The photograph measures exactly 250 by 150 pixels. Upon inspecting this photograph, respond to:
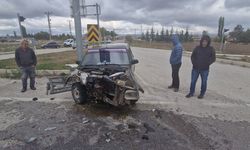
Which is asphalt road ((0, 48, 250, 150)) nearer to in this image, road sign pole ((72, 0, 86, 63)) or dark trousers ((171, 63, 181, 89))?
dark trousers ((171, 63, 181, 89))

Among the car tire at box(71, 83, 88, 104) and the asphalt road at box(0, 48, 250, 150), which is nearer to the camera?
the asphalt road at box(0, 48, 250, 150)

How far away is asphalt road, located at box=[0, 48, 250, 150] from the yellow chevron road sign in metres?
3.25

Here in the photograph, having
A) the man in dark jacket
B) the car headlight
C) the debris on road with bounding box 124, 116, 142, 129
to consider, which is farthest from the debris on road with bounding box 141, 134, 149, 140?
the man in dark jacket

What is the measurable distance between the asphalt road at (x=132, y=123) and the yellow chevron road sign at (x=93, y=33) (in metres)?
3.25

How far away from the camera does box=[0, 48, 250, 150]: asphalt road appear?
10.1 feet

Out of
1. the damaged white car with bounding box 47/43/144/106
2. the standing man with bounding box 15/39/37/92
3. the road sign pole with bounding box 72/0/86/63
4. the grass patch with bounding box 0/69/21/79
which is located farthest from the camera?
the grass patch with bounding box 0/69/21/79

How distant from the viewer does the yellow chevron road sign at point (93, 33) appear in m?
7.86

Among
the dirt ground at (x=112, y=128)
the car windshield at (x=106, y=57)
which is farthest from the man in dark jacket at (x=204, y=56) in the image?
the car windshield at (x=106, y=57)

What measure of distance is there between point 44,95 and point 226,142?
521cm

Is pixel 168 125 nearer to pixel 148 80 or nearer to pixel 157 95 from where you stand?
pixel 157 95

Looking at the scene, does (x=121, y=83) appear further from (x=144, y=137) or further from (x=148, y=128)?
(x=144, y=137)

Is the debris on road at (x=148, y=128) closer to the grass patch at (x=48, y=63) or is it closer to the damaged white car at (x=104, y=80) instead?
the damaged white car at (x=104, y=80)

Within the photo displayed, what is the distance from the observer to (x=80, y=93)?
4734 mm

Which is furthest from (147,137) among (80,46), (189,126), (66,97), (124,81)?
(80,46)
